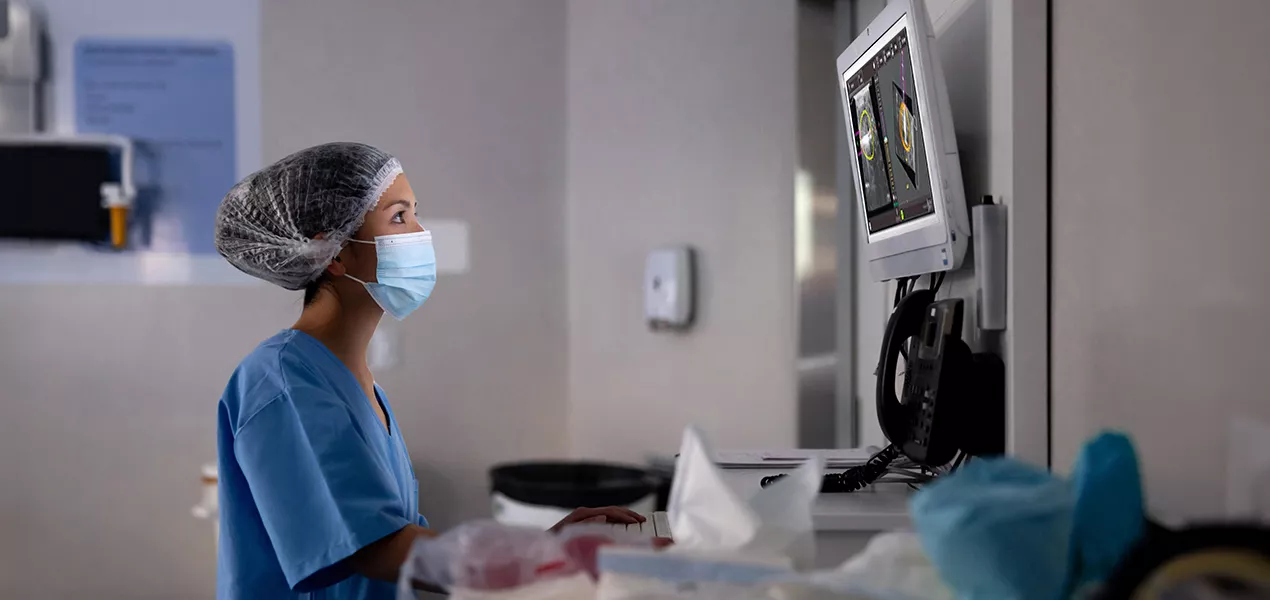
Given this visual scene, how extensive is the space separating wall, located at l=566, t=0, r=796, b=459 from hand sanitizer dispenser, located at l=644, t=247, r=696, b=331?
42mm

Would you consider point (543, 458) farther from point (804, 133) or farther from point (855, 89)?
point (855, 89)

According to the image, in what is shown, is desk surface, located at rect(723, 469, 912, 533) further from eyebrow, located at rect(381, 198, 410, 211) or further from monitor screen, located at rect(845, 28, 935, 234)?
eyebrow, located at rect(381, 198, 410, 211)

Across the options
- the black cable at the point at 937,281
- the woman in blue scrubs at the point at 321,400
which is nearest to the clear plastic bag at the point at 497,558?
the woman in blue scrubs at the point at 321,400

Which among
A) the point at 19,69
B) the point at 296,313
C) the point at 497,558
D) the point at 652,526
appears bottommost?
the point at 652,526

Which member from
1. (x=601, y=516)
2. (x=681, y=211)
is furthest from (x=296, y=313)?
(x=601, y=516)

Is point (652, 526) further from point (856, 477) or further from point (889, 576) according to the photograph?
point (889, 576)

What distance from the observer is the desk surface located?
3.48 ft

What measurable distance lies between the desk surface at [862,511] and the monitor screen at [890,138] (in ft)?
1.23

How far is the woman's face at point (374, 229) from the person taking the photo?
1.51m

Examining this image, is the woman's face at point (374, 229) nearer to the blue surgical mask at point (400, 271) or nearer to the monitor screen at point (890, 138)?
the blue surgical mask at point (400, 271)

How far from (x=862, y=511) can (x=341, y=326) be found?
2.65 feet

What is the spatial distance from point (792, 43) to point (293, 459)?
153 cm

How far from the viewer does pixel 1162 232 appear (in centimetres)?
93

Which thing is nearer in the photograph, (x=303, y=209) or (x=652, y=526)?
(x=652, y=526)
